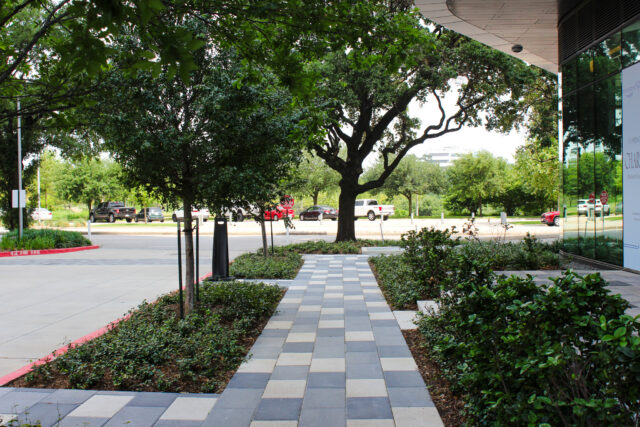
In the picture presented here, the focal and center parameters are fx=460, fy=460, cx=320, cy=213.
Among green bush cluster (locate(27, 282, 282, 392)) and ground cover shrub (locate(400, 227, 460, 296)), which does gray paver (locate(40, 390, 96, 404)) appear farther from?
ground cover shrub (locate(400, 227, 460, 296))

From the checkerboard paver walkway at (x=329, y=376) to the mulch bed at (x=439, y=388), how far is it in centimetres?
7

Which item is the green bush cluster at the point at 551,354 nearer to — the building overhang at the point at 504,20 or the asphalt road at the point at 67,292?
the asphalt road at the point at 67,292

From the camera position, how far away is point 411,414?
356 centimetres

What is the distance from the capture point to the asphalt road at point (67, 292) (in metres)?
6.04

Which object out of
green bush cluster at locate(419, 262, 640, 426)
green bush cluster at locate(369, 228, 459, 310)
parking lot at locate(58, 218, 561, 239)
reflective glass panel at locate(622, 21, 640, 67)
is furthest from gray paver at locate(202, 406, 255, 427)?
parking lot at locate(58, 218, 561, 239)

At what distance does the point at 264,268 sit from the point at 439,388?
24.8ft

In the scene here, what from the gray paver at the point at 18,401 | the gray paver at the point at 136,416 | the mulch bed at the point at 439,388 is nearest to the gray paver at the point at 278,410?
the gray paver at the point at 136,416

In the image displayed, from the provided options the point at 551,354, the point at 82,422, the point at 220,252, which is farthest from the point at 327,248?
the point at 551,354

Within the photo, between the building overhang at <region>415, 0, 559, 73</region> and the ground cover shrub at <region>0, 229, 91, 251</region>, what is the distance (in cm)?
1546

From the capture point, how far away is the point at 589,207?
36.7 ft

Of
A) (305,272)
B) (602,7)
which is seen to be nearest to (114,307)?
(305,272)

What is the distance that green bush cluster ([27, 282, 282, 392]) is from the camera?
432 cm

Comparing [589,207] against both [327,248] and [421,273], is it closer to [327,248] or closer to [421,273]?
[421,273]

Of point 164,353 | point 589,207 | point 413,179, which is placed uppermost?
point 413,179
